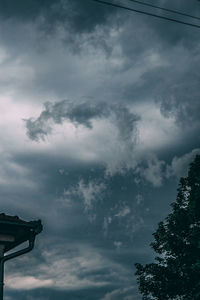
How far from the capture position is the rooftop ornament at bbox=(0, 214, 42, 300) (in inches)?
417

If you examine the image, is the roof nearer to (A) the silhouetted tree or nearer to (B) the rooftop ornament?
(B) the rooftop ornament

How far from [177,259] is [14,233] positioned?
15.9 m

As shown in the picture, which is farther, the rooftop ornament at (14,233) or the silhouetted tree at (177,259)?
the silhouetted tree at (177,259)

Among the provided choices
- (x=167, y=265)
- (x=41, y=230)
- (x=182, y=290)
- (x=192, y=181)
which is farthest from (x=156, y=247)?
(x=41, y=230)

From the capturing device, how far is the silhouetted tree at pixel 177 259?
76.9ft

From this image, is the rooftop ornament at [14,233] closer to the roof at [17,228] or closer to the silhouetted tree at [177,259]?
the roof at [17,228]

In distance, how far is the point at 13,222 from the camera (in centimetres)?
1063

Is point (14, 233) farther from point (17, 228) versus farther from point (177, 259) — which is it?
point (177, 259)

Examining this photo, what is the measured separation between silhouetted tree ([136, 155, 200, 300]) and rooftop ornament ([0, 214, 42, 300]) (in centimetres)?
1441

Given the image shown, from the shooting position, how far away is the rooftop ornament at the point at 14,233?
417 inches

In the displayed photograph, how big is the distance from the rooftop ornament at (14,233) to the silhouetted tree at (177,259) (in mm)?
14412

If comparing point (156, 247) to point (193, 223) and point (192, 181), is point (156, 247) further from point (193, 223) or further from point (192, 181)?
point (192, 181)

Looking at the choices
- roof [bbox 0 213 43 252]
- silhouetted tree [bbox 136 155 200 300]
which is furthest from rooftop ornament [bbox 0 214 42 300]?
silhouetted tree [bbox 136 155 200 300]

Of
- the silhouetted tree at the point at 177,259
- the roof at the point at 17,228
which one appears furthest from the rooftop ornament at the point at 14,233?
the silhouetted tree at the point at 177,259
